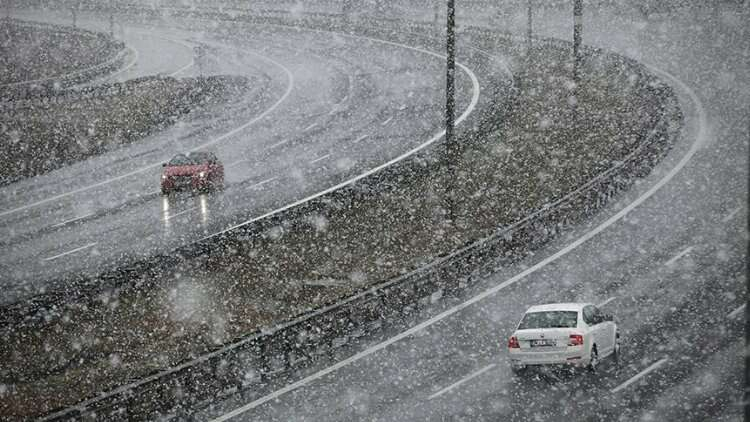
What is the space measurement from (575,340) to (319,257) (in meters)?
9.95

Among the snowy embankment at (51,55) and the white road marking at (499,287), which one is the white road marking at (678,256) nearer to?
the white road marking at (499,287)

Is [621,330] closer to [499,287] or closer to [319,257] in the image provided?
[499,287]

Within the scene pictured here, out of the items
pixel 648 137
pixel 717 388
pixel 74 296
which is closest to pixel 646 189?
pixel 648 137

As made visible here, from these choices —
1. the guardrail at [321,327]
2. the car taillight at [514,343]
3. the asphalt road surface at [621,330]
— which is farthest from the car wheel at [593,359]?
the guardrail at [321,327]

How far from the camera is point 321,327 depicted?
21500 millimetres

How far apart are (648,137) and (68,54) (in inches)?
1942

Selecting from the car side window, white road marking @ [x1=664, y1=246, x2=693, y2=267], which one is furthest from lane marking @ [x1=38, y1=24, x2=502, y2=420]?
white road marking @ [x1=664, y1=246, x2=693, y2=267]

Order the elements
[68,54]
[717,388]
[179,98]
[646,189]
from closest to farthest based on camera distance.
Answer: [717,388] < [646,189] < [179,98] < [68,54]

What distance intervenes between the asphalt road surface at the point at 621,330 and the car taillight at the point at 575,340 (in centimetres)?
69

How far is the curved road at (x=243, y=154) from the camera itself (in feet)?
99.7

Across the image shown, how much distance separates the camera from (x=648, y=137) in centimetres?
3569

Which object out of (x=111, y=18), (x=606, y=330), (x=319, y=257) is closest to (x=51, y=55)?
(x=111, y=18)

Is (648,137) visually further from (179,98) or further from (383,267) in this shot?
(179,98)

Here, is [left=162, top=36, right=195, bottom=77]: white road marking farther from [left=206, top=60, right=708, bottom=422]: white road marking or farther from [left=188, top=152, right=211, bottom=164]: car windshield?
[left=206, top=60, right=708, bottom=422]: white road marking
